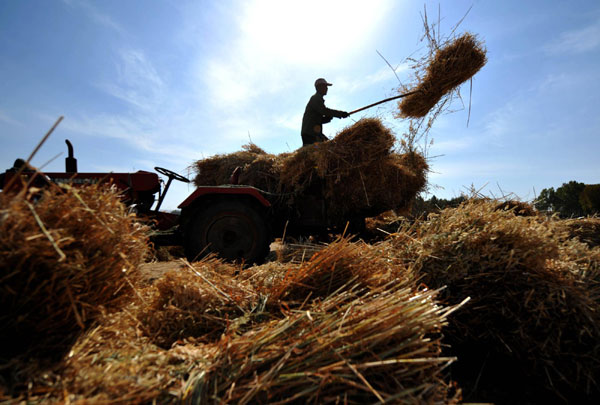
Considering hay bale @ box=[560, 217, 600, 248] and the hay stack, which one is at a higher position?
hay bale @ box=[560, 217, 600, 248]

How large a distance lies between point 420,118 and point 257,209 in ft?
9.84

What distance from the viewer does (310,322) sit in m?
1.16

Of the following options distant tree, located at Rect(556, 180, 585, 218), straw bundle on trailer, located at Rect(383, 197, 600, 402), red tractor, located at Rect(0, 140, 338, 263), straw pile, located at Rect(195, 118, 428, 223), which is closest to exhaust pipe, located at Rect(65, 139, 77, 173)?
red tractor, located at Rect(0, 140, 338, 263)

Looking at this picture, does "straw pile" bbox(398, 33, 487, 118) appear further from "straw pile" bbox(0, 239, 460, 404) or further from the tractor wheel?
"straw pile" bbox(0, 239, 460, 404)

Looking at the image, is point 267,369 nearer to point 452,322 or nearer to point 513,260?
point 452,322

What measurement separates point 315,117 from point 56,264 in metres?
4.76

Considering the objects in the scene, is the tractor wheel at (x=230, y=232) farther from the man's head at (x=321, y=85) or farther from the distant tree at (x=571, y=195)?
the distant tree at (x=571, y=195)

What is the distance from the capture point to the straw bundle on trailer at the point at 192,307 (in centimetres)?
143

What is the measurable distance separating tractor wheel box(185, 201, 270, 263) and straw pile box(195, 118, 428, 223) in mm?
728

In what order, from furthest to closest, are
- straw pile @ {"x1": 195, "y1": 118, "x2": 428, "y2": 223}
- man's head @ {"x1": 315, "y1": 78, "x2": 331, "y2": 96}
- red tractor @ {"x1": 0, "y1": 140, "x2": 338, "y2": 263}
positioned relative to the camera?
man's head @ {"x1": 315, "y1": 78, "x2": 331, "y2": 96}
straw pile @ {"x1": 195, "y1": 118, "x2": 428, "y2": 223}
red tractor @ {"x1": 0, "y1": 140, "x2": 338, "y2": 263}

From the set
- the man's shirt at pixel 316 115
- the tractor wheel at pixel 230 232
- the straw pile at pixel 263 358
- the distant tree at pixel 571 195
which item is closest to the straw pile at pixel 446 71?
the man's shirt at pixel 316 115

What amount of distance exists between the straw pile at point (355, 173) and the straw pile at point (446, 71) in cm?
77

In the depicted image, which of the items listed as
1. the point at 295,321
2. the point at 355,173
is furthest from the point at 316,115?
the point at 295,321

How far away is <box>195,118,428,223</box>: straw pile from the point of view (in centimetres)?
397
